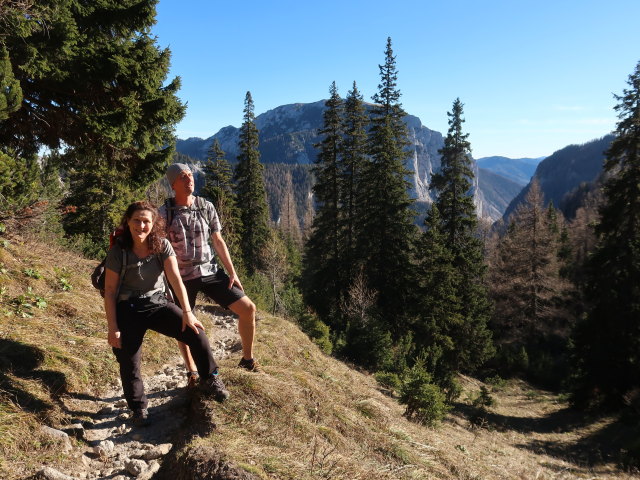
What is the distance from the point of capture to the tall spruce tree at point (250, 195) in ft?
93.2

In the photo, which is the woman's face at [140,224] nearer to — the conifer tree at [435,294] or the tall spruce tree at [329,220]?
the conifer tree at [435,294]

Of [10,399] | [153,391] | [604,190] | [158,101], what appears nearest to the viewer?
[10,399]

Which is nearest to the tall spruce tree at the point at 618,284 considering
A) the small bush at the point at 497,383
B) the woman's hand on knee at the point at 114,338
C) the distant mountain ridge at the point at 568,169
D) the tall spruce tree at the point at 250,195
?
the small bush at the point at 497,383

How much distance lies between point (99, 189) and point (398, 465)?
59.7 feet

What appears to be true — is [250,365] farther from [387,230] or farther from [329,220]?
[329,220]

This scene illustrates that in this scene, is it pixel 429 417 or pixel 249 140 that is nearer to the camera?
pixel 429 417

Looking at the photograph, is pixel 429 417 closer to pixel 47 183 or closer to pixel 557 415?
pixel 557 415

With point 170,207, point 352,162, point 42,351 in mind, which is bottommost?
point 42,351

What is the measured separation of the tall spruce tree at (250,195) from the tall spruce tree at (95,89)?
19938 millimetres

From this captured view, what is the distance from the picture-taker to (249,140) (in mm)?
28688

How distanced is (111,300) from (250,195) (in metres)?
26.9

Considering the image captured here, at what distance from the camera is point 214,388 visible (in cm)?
349

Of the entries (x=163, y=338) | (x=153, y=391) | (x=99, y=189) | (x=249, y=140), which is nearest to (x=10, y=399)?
(x=153, y=391)

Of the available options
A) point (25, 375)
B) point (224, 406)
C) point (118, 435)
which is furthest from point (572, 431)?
point (25, 375)
